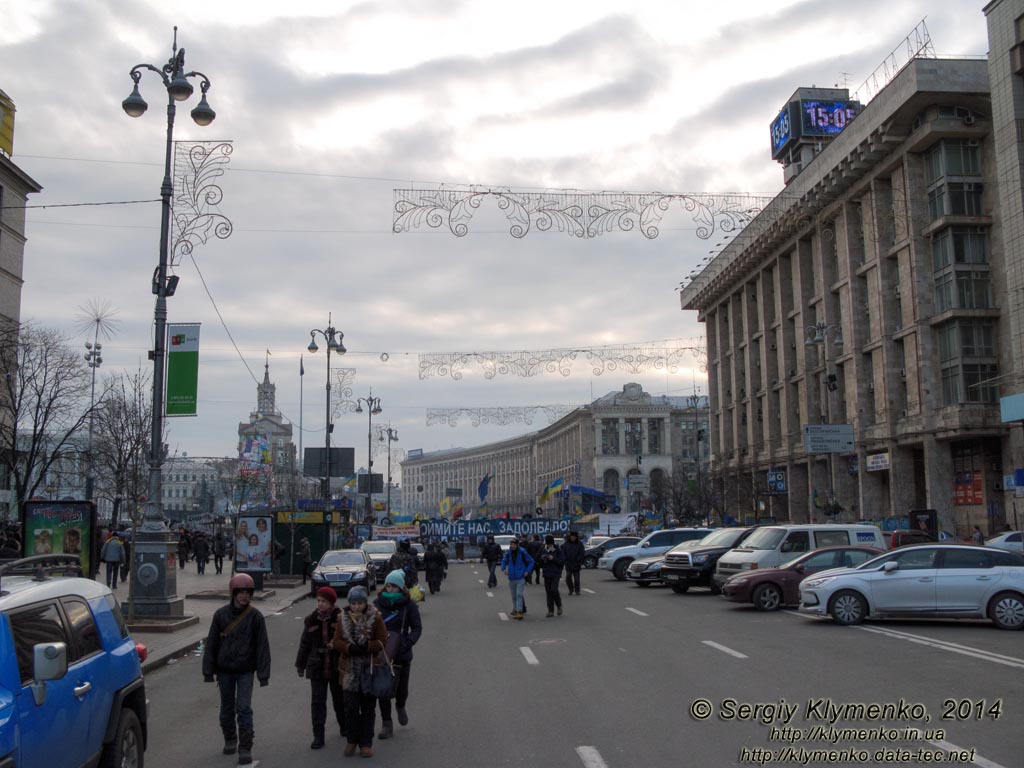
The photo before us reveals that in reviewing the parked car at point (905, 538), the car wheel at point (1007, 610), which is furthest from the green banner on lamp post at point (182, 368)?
the parked car at point (905, 538)

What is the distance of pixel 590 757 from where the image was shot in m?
7.80

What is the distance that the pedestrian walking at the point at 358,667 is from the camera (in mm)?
8117

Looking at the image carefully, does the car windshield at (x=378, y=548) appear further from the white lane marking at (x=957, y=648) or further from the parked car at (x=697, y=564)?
the white lane marking at (x=957, y=648)

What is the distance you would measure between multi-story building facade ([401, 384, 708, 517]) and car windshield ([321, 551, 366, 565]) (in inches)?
3672

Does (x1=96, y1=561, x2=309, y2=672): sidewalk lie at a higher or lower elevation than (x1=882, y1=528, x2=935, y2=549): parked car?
lower

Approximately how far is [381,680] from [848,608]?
38.8ft

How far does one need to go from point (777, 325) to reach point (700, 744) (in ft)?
191

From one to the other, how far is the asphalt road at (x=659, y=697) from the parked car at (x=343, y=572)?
781 cm

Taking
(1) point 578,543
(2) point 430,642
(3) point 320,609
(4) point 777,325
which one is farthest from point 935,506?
(3) point 320,609

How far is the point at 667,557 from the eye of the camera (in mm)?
27125

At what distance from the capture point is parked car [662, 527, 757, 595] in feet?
85.9

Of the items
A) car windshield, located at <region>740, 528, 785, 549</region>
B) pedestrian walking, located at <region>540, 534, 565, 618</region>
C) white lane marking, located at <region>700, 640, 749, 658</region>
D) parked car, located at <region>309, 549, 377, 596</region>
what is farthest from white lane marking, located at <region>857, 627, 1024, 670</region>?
parked car, located at <region>309, 549, 377, 596</region>

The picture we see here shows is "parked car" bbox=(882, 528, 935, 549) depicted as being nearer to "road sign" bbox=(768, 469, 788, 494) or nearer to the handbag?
the handbag

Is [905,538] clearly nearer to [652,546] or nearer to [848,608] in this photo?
[652,546]
